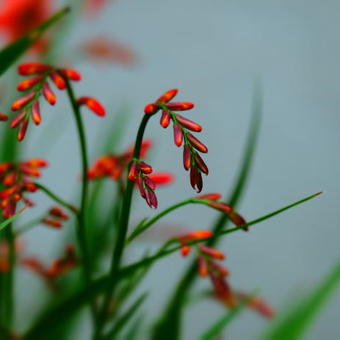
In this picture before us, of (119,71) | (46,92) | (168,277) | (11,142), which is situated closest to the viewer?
(46,92)

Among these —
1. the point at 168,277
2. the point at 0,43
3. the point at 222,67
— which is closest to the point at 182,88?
the point at 222,67

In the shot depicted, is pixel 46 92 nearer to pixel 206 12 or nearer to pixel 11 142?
pixel 11 142

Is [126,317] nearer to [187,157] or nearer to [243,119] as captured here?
[187,157]

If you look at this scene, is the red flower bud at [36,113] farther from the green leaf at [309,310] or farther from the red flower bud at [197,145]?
the green leaf at [309,310]

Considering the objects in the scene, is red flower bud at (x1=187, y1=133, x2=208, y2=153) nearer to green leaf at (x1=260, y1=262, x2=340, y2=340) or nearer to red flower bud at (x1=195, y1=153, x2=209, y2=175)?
red flower bud at (x1=195, y1=153, x2=209, y2=175)

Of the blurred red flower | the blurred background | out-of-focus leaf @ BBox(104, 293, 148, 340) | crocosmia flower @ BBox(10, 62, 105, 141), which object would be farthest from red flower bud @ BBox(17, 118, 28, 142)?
the blurred background
